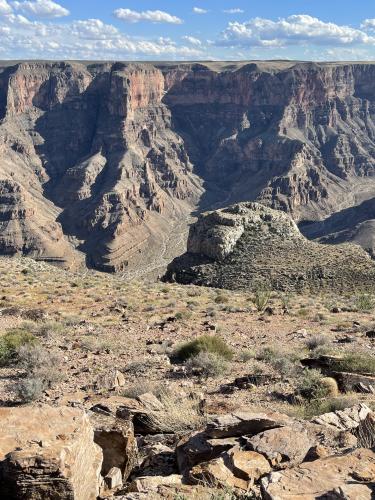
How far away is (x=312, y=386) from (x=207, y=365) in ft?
10.9

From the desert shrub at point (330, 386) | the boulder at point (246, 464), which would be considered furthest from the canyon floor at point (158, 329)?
the boulder at point (246, 464)

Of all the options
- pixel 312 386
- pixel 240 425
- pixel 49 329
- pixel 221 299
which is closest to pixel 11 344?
pixel 49 329

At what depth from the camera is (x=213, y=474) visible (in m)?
7.02

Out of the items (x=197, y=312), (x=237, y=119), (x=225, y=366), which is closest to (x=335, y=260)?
(x=197, y=312)

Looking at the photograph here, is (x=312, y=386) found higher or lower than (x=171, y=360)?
higher

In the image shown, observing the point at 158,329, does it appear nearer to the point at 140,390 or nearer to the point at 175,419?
the point at 140,390

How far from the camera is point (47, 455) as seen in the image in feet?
21.2

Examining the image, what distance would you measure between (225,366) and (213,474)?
317 inches

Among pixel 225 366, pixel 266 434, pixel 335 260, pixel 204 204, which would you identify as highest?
pixel 266 434

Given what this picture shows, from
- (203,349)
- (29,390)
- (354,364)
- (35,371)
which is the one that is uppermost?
(354,364)

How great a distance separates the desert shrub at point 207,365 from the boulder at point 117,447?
6511 mm

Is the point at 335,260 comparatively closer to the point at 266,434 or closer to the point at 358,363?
the point at 358,363

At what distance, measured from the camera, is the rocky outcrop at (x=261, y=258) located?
4088cm

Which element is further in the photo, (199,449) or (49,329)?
(49,329)
